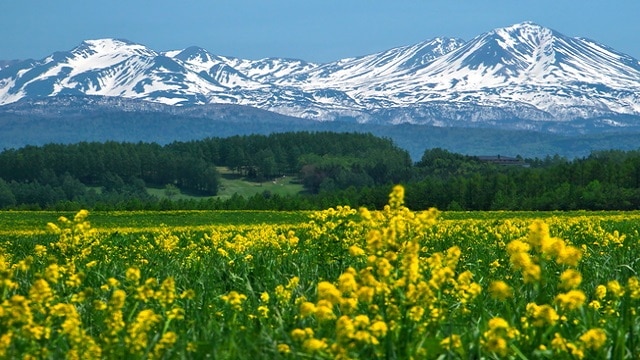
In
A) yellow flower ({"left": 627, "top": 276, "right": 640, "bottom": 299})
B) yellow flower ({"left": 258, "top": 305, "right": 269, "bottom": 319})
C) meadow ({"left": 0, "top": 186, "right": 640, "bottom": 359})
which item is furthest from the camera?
yellow flower ({"left": 258, "top": 305, "right": 269, "bottom": 319})

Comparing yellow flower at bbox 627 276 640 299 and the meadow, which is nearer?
the meadow

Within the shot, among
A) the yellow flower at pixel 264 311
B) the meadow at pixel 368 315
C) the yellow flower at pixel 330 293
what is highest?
the yellow flower at pixel 330 293

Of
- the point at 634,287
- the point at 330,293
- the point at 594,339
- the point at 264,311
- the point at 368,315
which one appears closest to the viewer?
the point at 594,339

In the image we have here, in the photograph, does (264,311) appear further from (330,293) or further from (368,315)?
(330,293)

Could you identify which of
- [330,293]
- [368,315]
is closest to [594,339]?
[330,293]

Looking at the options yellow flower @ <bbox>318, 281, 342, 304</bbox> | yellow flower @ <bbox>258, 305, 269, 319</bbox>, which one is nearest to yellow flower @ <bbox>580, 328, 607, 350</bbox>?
yellow flower @ <bbox>318, 281, 342, 304</bbox>

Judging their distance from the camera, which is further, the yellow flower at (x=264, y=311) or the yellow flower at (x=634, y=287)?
the yellow flower at (x=264, y=311)

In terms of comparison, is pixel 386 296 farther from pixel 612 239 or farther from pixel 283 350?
Result: pixel 612 239

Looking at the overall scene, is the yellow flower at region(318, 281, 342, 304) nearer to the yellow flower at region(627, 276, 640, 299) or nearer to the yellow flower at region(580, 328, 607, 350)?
the yellow flower at region(580, 328, 607, 350)

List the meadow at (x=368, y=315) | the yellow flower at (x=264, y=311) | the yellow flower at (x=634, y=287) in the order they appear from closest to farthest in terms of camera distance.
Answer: the meadow at (x=368, y=315) < the yellow flower at (x=634, y=287) < the yellow flower at (x=264, y=311)

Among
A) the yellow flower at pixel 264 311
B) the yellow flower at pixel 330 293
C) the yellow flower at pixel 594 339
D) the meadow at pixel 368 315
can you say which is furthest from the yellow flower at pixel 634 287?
the yellow flower at pixel 264 311

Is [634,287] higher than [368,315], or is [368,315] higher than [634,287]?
[634,287]

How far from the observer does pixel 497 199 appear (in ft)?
328

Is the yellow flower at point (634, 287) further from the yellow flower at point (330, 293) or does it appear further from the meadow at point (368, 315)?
the yellow flower at point (330, 293)
